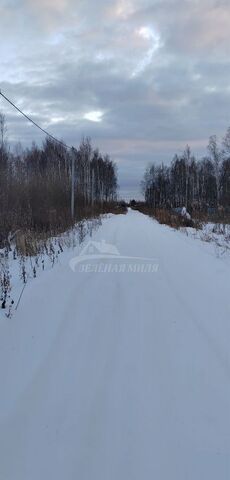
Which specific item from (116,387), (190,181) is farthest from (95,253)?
(190,181)

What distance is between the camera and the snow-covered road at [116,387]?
7.78 feet

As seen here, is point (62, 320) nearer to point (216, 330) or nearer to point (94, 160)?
point (216, 330)

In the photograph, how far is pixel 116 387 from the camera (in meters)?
3.17

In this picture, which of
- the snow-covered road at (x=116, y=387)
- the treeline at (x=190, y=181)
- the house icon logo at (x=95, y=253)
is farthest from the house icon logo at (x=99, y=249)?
the treeline at (x=190, y=181)

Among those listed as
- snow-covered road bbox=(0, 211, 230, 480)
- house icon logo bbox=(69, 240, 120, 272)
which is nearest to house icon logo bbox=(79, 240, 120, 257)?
house icon logo bbox=(69, 240, 120, 272)

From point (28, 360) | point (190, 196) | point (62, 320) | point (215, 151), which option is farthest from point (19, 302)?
point (215, 151)

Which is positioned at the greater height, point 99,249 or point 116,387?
point 99,249

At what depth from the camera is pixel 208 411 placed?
112 inches

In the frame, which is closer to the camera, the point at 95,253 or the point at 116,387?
the point at 116,387

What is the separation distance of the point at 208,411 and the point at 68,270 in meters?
5.22

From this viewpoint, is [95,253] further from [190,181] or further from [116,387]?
[190,181]

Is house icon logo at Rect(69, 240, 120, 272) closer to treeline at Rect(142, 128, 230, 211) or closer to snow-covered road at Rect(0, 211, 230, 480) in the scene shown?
snow-covered road at Rect(0, 211, 230, 480)

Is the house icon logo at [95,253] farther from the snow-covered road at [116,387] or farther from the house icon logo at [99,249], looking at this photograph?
the snow-covered road at [116,387]

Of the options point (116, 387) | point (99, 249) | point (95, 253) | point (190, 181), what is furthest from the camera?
point (190, 181)
